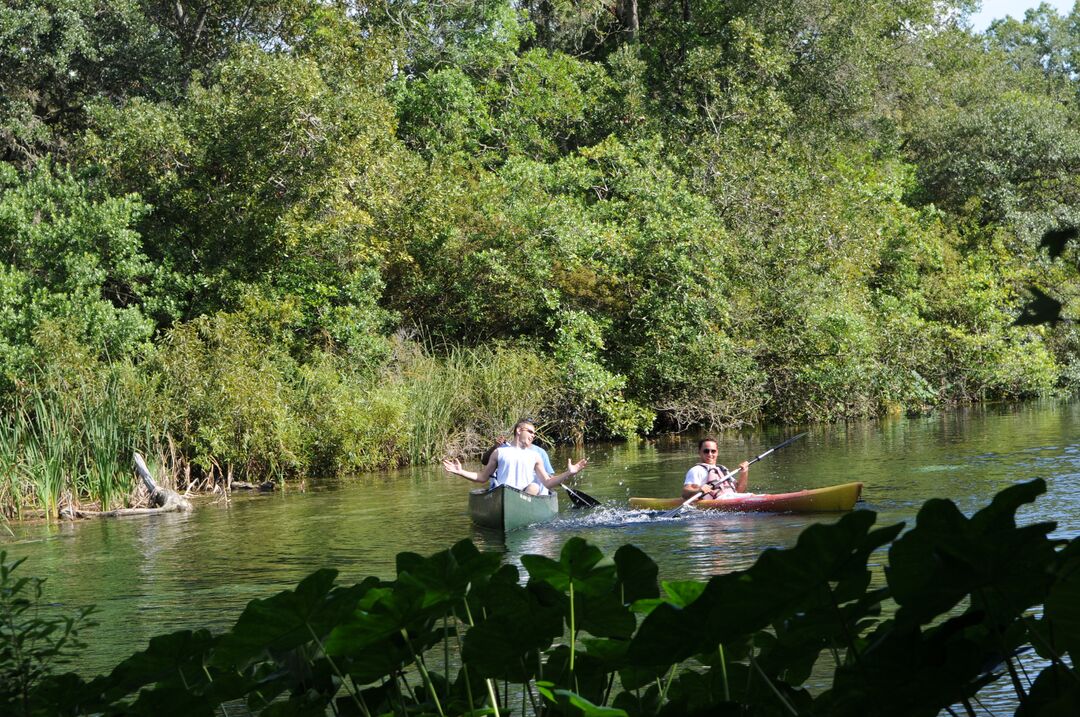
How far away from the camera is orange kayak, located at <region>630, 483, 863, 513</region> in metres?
11.6

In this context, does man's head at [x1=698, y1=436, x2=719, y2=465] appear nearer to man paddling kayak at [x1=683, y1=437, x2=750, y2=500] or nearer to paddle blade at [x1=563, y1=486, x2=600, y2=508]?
man paddling kayak at [x1=683, y1=437, x2=750, y2=500]

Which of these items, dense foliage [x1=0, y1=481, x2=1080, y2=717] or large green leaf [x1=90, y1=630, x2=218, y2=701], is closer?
dense foliage [x1=0, y1=481, x2=1080, y2=717]

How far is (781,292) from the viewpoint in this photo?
24.9 metres

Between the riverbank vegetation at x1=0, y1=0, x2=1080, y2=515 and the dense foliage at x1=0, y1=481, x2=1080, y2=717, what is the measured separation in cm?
1198

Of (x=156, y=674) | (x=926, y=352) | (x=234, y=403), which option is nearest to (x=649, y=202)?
(x=926, y=352)

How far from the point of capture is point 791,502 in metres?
11.8

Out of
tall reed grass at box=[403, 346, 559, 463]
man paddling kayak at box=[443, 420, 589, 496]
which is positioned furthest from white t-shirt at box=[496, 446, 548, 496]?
tall reed grass at box=[403, 346, 559, 463]

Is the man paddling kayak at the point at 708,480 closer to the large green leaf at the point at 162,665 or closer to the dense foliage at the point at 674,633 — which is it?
the dense foliage at the point at 674,633

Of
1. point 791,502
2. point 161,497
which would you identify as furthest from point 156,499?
point 791,502

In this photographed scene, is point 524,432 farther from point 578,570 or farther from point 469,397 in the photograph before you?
point 578,570

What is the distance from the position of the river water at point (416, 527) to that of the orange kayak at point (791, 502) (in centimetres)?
11

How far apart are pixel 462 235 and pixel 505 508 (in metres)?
12.5

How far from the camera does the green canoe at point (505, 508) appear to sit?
38.6 feet

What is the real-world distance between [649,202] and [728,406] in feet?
13.7
